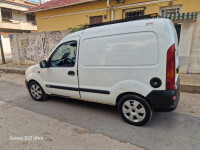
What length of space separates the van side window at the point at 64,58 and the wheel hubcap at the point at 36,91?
38.8 inches

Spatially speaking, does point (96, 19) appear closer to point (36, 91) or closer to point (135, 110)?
point (36, 91)

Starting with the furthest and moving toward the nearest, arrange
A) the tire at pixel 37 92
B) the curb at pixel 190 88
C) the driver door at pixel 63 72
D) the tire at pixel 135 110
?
the curb at pixel 190 88 → the tire at pixel 37 92 → the driver door at pixel 63 72 → the tire at pixel 135 110

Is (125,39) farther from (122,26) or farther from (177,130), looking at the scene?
(177,130)

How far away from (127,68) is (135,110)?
856mm

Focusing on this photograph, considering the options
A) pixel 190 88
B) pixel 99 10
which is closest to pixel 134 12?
pixel 99 10

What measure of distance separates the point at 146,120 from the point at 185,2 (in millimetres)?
7709

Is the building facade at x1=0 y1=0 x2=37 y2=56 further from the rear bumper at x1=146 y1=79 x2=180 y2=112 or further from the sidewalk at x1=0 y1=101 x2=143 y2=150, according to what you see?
the rear bumper at x1=146 y1=79 x2=180 y2=112

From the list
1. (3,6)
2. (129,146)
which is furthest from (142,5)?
(3,6)

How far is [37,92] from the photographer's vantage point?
4.07 meters

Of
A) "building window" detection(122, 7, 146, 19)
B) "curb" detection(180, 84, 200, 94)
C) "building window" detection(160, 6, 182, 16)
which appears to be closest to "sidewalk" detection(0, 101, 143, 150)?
"curb" detection(180, 84, 200, 94)

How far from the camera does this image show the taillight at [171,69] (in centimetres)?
223

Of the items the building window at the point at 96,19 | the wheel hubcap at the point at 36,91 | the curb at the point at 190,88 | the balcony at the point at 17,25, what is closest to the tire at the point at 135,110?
the wheel hubcap at the point at 36,91

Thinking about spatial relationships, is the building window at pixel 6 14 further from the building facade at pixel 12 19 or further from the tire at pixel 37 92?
the tire at pixel 37 92

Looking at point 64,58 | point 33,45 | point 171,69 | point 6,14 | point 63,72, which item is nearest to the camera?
point 171,69
